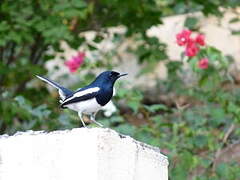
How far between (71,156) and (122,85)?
13.0ft

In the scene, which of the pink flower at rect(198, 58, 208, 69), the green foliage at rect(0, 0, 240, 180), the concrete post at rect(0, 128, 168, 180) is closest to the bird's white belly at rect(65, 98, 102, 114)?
the concrete post at rect(0, 128, 168, 180)

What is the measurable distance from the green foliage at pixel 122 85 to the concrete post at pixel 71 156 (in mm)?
3056

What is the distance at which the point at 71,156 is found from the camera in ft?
7.13

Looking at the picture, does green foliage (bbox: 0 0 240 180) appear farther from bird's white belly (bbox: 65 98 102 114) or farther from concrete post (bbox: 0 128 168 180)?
concrete post (bbox: 0 128 168 180)

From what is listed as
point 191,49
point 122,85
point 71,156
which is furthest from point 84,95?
point 122,85

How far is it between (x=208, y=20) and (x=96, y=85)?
5678 millimetres

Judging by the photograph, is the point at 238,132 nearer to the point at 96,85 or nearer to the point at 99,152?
the point at 96,85

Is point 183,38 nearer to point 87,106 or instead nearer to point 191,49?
point 191,49

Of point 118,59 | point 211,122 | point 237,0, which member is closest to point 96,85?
point 211,122

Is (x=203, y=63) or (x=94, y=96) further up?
(x=203, y=63)

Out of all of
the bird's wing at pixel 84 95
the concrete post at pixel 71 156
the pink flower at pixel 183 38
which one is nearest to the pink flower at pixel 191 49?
the pink flower at pixel 183 38

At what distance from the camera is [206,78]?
19.4ft

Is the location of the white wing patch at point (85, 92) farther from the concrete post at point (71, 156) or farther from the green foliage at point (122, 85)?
the green foliage at point (122, 85)

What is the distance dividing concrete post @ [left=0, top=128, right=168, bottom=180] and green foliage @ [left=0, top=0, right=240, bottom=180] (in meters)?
3.06
